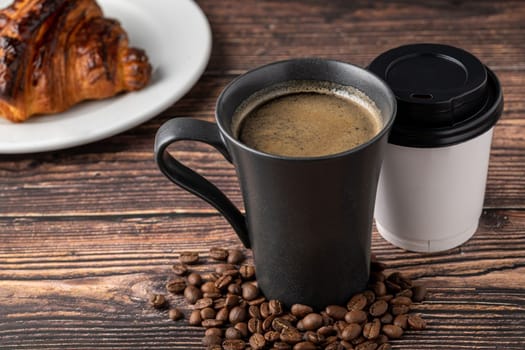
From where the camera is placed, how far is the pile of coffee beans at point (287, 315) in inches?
48.2

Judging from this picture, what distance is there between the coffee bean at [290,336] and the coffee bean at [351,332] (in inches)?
2.6

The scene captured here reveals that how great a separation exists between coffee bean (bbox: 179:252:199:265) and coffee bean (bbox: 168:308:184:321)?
11 cm

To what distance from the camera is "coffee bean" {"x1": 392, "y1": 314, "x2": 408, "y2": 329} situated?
4.09 ft

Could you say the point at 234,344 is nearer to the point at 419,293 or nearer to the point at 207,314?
the point at 207,314

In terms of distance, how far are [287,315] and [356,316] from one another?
107 mm

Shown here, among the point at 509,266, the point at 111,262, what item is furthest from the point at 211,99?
the point at 509,266

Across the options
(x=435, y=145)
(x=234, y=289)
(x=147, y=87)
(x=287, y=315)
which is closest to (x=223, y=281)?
(x=234, y=289)

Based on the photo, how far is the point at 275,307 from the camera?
1.27 meters

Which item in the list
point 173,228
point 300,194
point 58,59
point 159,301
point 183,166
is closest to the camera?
point 300,194

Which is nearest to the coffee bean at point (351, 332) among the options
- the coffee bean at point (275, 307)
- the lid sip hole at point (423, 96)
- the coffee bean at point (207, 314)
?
the coffee bean at point (275, 307)

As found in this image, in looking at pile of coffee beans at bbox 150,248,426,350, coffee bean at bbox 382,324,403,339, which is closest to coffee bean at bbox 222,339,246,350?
pile of coffee beans at bbox 150,248,426,350

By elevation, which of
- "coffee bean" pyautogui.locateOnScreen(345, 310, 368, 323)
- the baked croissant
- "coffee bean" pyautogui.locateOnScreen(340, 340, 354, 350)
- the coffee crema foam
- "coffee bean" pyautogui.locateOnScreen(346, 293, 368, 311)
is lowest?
"coffee bean" pyautogui.locateOnScreen(340, 340, 354, 350)

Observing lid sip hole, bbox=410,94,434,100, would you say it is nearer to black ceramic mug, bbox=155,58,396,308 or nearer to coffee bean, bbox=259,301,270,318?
black ceramic mug, bbox=155,58,396,308

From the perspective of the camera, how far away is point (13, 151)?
1611mm
